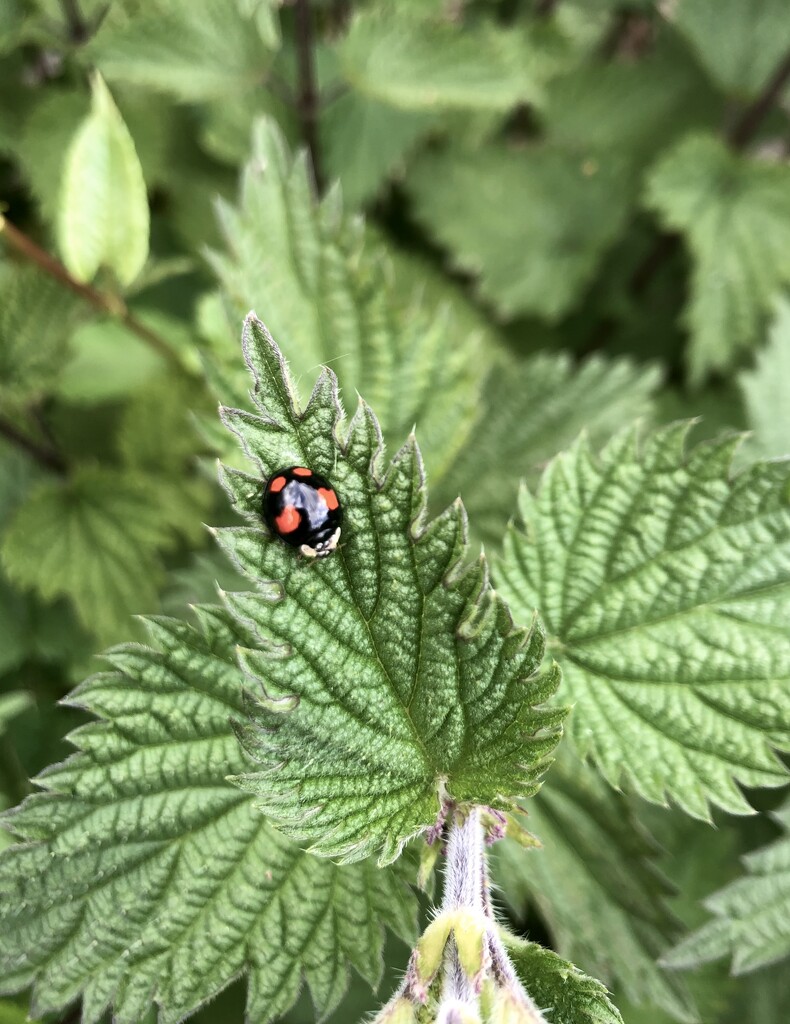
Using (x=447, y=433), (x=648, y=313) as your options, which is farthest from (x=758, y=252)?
(x=447, y=433)

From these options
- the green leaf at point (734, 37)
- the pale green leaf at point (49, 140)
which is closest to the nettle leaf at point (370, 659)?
the pale green leaf at point (49, 140)

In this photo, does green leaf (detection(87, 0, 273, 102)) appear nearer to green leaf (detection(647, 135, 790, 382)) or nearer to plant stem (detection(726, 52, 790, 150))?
green leaf (detection(647, 135, 790, 382))

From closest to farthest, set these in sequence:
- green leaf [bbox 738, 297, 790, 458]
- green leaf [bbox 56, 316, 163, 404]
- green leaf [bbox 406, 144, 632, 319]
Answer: green leaf [bbox 738, 297, 790, 458] < green leaf [bbox 56, 316, 163, 404] < green leaf [bbox 406, 144, 632, 319]

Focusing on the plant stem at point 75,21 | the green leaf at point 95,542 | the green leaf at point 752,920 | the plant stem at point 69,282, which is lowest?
the green leaf at point 752,920

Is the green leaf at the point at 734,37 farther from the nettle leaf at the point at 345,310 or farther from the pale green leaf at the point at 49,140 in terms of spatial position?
the pale green leaf at the point at 49,140

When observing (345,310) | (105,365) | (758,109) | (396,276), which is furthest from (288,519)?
(758,109)

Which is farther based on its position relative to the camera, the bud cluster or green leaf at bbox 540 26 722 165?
green leaf at bbox 540 26 722 165

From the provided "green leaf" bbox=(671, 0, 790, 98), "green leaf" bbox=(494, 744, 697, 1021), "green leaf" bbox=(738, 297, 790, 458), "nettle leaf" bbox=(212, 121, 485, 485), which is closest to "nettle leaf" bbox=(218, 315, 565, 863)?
"green leaf" bbox=(494, 744, 697, 1021)
